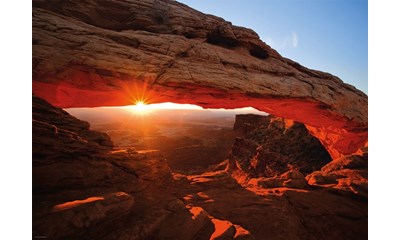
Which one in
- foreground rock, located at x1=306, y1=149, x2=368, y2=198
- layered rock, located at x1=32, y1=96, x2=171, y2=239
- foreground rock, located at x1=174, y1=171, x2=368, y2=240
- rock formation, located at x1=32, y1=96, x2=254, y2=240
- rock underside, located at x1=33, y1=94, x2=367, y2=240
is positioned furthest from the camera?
foreground rock, located at x1=306, y1=149, x2=368, y2=198

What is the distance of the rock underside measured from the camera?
190 inches

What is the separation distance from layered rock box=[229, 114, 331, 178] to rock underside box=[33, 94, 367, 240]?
417cm

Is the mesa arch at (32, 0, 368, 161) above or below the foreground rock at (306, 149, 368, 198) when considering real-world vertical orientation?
above

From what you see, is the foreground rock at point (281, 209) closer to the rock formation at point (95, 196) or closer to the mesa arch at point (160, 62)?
the rock formation at point (95, 196)

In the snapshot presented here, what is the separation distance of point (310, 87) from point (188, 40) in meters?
7.57

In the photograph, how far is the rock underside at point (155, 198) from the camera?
4.82 metres

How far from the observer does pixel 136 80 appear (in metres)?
7.68

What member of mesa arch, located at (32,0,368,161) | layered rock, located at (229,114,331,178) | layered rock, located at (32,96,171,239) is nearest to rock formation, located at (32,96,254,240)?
layered rock, located at (32,96,171,239)

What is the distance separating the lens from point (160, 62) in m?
8.09

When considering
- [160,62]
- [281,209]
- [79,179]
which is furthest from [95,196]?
[281,209]

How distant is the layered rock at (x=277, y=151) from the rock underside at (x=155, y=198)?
417 cm

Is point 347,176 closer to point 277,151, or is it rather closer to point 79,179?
point 277,151

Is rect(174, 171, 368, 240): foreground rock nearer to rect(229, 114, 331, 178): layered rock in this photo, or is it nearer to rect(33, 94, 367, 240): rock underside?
rect(33, 94, 367, 240): rock underside

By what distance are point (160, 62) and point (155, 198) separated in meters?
5.32
